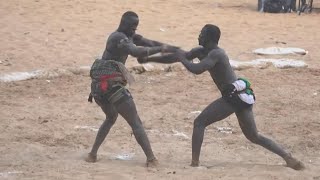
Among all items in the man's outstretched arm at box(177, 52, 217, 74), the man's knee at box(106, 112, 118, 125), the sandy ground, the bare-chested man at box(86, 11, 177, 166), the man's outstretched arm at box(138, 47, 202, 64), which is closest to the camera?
the man's outstretched arm at box(177, 52, 217, 74)

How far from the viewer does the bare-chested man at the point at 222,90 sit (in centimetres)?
659

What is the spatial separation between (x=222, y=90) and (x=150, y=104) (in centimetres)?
314

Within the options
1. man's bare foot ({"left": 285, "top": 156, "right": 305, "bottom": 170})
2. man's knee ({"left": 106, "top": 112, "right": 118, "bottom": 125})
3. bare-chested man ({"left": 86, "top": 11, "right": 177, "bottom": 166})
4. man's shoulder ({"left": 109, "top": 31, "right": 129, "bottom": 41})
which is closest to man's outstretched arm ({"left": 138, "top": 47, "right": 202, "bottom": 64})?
bare-chested man ({"left": 86, "top": 11, "right": 177, "bottom": 166})

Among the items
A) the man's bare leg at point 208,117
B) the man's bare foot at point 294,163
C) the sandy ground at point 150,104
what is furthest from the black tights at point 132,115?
the man's bare foot at point 294,163

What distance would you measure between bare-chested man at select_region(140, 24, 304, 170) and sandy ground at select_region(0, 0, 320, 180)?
0.26 m

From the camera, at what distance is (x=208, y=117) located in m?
6.76

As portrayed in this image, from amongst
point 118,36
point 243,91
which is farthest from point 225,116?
point 118,36

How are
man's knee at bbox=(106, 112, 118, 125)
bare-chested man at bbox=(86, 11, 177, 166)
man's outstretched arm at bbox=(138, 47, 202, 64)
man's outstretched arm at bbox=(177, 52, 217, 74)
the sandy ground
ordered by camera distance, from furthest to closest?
man's knee at bbox=(106, 112, 118, 125) → the sandy ground → bare-chested man at bbox=(86, 11, 177, 166) → man's outstretched arm at bbox=(138, 47, 202, 64) → man's outstretched arm at bbox=(177, 52, 217, 74)

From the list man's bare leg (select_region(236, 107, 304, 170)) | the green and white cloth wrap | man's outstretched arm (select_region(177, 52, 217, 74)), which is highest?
man's outstretched arm (select_region(177, 52, 217, 74))

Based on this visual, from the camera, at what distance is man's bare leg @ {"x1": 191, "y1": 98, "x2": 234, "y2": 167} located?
671cm

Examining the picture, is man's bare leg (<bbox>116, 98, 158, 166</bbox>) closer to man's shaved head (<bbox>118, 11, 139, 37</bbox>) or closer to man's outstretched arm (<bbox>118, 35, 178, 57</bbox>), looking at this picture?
man's outstretched arm (<bbox>118, 35, 178, 57</bbox>)

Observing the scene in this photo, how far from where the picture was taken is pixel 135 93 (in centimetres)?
1041

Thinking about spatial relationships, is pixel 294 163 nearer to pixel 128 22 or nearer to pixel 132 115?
pixel 132 115

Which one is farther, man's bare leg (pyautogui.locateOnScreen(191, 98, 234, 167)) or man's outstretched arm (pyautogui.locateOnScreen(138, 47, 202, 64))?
man's bare leg (pyautogui.locateOnScreen(191, 98, 234, 167))
